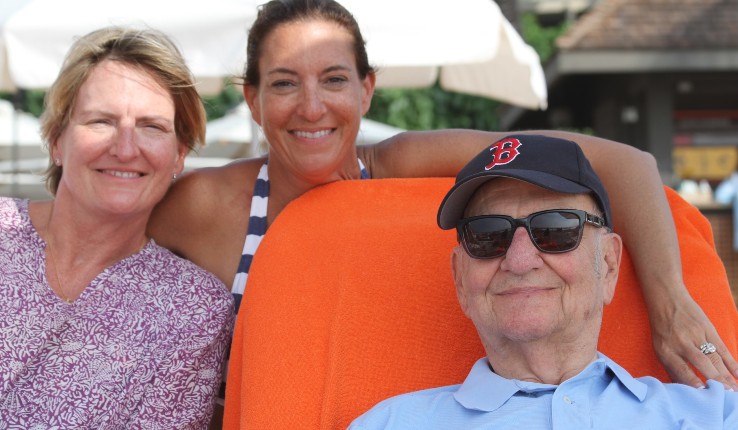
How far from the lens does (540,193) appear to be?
205 cm

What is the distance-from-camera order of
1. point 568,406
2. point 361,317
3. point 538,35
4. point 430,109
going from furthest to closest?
point 538,35, point 430,109, point 361,317, point 568,406

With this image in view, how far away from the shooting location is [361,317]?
2.40 metres

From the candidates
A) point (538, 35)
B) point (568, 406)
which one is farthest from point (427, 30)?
point (538, 35)

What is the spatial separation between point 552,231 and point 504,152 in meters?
0.24

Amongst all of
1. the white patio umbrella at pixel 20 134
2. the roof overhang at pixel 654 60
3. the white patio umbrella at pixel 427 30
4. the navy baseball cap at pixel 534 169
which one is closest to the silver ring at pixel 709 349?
the navy baseball cap at pixel 534 169

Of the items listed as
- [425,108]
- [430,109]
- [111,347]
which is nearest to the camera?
[111,347]

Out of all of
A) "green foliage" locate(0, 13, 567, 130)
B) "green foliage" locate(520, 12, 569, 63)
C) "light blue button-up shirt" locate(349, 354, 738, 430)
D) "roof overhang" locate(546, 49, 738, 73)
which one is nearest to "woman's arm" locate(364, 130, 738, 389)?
"light blue button-up shirt" locate(349, 354, 738, 430)

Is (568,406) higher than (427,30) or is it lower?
→ lower

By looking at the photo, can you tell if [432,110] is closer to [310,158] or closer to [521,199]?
[310,158]

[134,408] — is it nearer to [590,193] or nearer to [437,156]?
[437,156]

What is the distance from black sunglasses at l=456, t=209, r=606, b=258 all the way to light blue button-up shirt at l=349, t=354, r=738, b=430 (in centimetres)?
33

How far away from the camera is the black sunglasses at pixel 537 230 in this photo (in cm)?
201

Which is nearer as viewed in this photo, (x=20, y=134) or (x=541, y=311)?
(x=541, y=311)

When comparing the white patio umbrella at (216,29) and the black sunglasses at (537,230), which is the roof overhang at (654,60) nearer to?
the white patio umbrella at (216,29)
